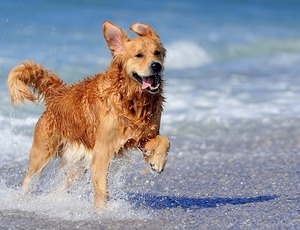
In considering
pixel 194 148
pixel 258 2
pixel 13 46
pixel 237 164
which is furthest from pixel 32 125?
pixel 258 2

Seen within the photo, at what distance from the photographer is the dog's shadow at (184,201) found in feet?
23.2

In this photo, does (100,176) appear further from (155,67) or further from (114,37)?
(114,37)

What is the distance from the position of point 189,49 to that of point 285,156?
10.1 meters

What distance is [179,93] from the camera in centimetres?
1341

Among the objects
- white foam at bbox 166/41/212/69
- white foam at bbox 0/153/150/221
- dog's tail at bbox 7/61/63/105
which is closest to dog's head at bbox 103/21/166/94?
white foam at bbox 0/153/150/221

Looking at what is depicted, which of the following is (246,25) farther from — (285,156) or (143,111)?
(143,111)

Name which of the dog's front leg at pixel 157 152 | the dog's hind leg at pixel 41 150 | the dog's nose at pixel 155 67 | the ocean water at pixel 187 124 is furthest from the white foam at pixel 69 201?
the dog's nose at pixel 155 67

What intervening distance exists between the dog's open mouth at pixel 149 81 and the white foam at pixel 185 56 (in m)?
10.6

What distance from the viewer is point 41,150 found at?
7.32 metres

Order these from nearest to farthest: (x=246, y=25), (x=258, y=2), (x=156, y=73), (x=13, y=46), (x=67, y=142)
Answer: (x=156, y=73), (x=67, y=142), (x=13, y=46), (x=246, y=25), (x=258, y=2)

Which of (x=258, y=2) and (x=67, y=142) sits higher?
(x=258, y=2)

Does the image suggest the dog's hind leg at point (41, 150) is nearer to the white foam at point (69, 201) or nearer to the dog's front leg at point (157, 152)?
the white foam at point (69, 201)

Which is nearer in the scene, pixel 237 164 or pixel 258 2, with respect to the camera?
pixel 237 164

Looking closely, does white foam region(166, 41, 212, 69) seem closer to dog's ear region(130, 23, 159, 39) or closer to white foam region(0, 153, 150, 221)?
white foam region(0, 153, 150, 221)
